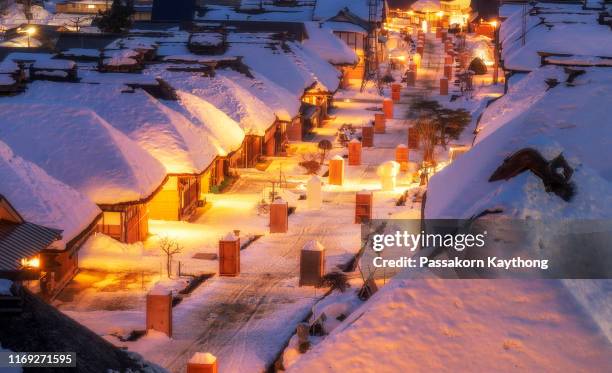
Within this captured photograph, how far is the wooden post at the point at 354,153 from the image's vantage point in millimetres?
40438

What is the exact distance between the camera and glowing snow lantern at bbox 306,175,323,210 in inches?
1283

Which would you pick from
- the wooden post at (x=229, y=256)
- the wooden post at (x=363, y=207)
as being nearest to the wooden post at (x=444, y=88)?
the wooden post at (x=363, y=207)

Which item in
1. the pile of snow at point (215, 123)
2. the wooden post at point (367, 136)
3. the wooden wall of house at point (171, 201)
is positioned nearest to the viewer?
the wooden wall of house at point (171, 201)

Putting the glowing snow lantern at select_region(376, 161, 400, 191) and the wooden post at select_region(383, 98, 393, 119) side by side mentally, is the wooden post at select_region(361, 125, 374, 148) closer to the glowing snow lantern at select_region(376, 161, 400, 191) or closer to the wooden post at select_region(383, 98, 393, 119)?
the wooden post at select_region(383, 98, 393, 119)

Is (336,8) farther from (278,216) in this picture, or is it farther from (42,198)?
(42,198)

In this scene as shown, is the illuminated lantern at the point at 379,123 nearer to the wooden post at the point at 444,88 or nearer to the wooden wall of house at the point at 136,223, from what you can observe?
the wooden post at the point at 444,88

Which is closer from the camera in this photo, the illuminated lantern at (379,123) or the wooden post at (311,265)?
the wooden post at (311,265)

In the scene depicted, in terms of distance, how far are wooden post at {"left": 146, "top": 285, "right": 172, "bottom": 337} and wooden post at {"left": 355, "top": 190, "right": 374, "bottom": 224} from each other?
1099 cm

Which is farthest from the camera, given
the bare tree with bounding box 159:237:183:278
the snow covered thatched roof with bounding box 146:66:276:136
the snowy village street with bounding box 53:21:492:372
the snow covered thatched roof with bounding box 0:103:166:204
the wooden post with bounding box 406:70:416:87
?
the wooden post with bounding box 406:70:416:87

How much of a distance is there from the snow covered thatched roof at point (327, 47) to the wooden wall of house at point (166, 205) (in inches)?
1188

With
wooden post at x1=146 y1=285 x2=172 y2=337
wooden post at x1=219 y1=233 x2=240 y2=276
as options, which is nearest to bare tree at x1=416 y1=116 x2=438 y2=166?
wooden post at x1=219 y1=233 x2=240 y2=276

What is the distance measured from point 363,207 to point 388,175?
15.9 feet

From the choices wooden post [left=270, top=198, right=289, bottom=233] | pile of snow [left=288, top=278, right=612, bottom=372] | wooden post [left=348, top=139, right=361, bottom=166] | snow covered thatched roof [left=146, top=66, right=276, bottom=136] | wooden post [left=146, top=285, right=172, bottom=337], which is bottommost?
wooden post [left=348, top=139, right=361, bottom=166]

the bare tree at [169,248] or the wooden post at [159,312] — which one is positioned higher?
the wooden post at [159,312]
